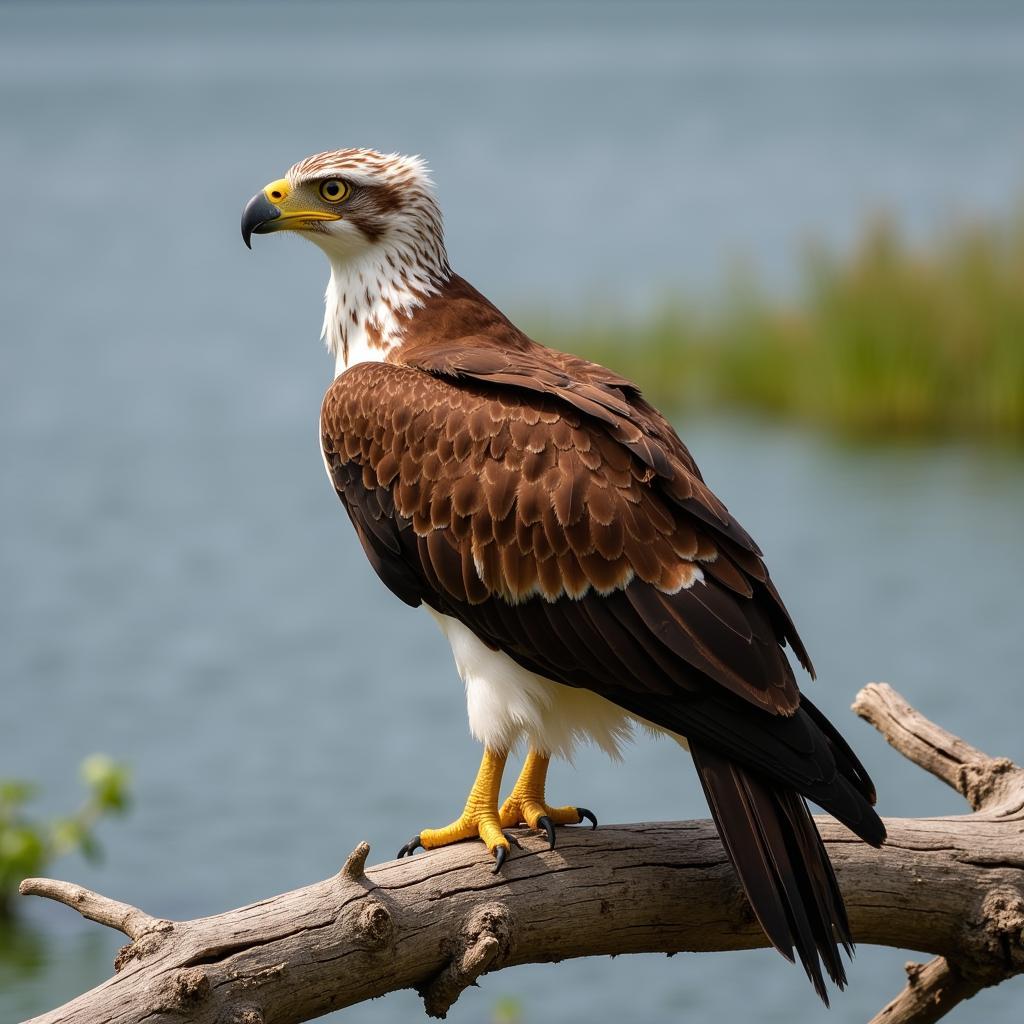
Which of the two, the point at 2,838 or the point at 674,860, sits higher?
the point at 2,838

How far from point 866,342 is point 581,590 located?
42.9 feet

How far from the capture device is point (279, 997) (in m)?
3.77

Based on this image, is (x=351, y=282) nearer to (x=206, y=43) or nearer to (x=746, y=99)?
(x=746, y=99)

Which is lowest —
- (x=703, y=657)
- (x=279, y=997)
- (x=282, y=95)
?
(x=279, y=997)

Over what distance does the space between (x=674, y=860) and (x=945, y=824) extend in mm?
801

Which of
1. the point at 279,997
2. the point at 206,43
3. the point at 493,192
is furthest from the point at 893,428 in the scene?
the point at 206,43

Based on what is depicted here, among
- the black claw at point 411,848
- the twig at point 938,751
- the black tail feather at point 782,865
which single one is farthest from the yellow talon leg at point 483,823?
the twig at point 938,751

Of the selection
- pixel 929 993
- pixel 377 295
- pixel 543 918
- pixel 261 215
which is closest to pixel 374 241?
pixel 377 295

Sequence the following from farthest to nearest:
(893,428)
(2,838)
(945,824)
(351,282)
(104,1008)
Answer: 1. (893,428)
2. (2,838)
3. (351,282)
4. (945,824)
5. (104,1008)

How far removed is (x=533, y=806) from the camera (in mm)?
4605

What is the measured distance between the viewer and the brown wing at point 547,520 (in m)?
4.18

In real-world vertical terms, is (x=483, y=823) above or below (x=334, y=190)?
below

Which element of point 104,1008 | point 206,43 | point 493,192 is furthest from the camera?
point 206,43

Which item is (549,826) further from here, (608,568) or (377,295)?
(377,295)
